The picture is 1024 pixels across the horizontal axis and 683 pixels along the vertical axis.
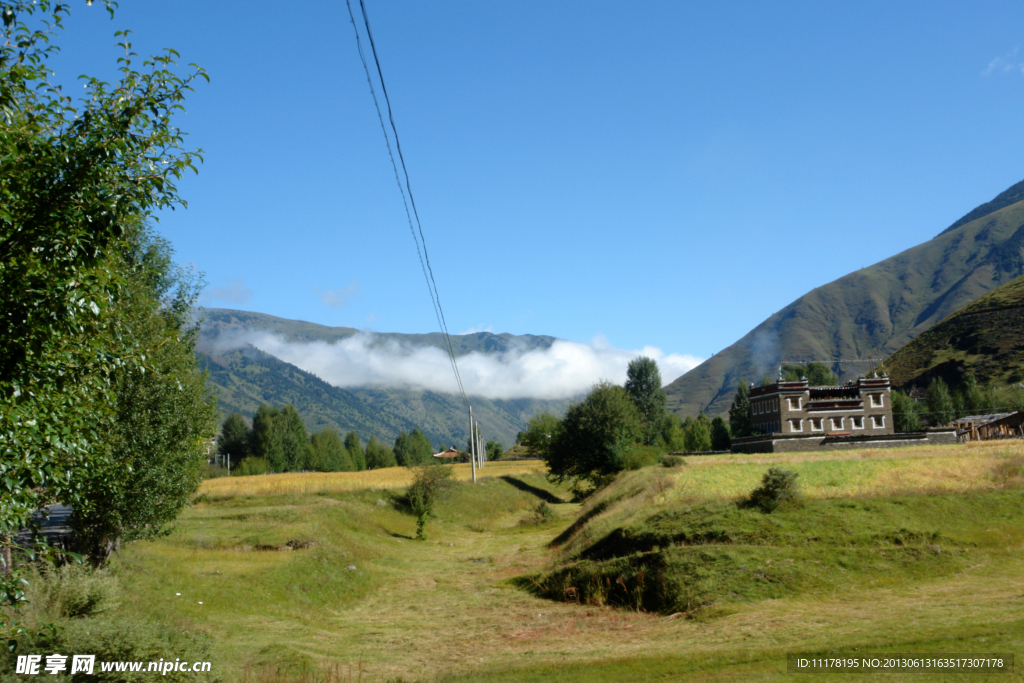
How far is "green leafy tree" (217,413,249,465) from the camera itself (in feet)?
515

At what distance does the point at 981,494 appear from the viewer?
91.6ft

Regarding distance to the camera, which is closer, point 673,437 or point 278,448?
point 278,448

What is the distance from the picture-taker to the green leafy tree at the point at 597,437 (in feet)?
242

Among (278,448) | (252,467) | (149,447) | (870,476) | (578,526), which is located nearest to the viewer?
(149,447)

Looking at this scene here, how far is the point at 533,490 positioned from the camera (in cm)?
9100

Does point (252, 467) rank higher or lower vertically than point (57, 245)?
lower

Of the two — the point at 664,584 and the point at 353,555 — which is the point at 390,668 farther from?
the point at 353,555

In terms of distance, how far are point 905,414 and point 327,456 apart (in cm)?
13428

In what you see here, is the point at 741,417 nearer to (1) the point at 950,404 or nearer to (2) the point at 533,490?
(1) the point at 950,404

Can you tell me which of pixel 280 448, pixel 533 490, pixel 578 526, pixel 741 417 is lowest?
pixel 533 490

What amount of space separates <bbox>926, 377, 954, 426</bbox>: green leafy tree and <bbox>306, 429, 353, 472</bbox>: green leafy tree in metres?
139

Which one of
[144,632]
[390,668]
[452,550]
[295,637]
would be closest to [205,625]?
[295,637]

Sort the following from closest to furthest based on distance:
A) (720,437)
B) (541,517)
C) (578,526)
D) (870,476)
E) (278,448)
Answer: (870,476) → (578,526) → (541,517) → (720,437) → (278,448)

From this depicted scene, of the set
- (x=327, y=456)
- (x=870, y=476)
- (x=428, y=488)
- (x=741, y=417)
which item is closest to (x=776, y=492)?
(x=870, y=476)
